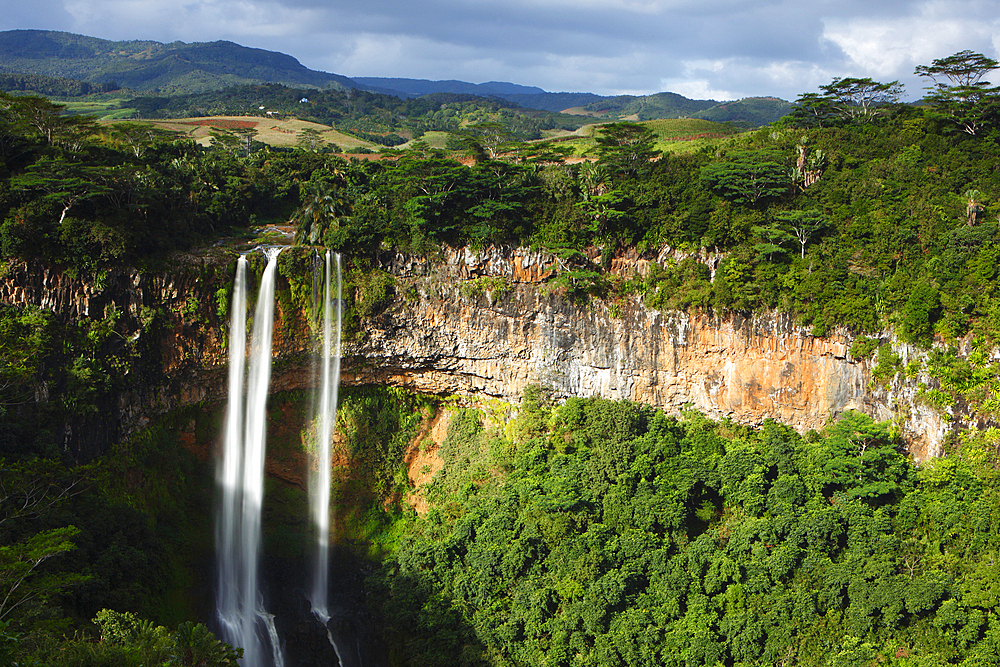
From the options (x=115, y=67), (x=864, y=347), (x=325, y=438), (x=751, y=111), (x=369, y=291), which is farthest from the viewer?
(x=115, y=67)

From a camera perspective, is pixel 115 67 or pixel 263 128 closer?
pixel 263 128

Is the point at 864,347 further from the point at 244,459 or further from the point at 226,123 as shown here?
the point at 226,123

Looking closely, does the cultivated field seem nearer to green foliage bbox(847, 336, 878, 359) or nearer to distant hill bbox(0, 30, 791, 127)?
green foliage bbox(847, 336, 878, 359)

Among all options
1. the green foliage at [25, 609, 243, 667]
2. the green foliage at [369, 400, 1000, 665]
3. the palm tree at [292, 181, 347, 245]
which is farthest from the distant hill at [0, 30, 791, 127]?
the green foliage at [25, 609, 243, 667]

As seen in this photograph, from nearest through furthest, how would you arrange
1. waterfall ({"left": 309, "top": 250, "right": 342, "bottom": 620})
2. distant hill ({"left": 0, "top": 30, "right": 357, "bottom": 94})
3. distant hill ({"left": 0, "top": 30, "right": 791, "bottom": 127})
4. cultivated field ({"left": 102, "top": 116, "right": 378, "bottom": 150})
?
1. waterfall ({"left": 309, "top": 250, "right": 342, "bottom": 620})
2. cultivated field ({"left": 102, "top": 116, "right": 378, "bottom": 150})
3. distant hill ({"left": 0, "top": 30, "right": 791, "bottom": 127})
4. distant hill ({"left": 0, "top": 30, "right": 357, "bottom": 94})

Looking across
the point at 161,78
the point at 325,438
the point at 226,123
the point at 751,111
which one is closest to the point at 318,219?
the point at 325,438

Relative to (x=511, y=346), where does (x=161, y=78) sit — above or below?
above
